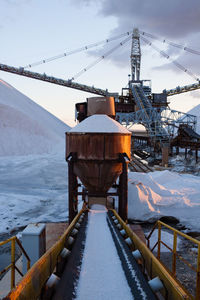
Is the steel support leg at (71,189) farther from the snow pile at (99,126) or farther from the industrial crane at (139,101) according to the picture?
the industrial crane at (139,101)

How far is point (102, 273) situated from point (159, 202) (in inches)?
401

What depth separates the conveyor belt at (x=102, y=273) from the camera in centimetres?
362

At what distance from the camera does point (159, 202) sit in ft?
45.1

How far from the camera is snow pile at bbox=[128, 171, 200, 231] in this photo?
41.5ft

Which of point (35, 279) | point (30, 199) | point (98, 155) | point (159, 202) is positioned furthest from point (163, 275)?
point (30, 199)

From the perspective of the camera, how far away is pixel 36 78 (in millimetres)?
48469

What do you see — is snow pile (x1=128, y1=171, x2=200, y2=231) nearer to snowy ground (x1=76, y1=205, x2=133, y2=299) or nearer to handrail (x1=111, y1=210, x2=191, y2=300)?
snowy ground (x1=76, y1=205, x2=133, y2=299)

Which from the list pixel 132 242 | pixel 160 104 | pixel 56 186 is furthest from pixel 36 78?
pixel 132 242

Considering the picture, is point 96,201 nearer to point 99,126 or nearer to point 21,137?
point 99,126

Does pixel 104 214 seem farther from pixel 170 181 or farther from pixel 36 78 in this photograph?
pixel 36 78

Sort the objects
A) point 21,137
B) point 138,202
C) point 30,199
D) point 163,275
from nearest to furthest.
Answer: point 163,275, point 138,202, point 30,199, point 21,137

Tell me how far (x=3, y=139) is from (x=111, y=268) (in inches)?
2586

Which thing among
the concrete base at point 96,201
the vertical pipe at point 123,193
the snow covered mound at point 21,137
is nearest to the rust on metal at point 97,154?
the vertical pipe at point 123,193

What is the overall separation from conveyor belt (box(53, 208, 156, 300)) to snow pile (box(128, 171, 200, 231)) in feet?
22.9
